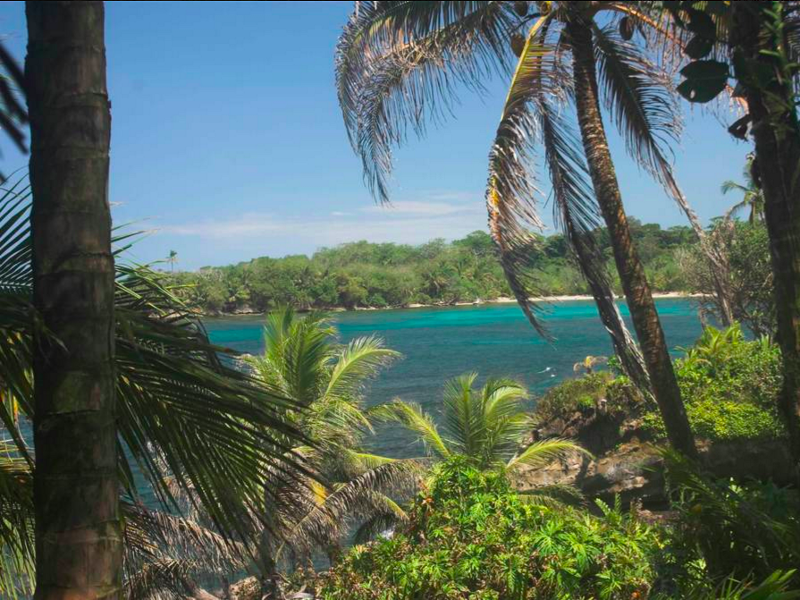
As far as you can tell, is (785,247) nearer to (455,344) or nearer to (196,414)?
(196,414)

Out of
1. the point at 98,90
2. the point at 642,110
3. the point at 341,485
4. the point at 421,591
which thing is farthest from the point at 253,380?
the point at 341,485

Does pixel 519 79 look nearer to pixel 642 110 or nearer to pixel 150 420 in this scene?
pixel 642 110

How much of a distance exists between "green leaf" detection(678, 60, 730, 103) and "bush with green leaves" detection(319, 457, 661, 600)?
12.0 ft

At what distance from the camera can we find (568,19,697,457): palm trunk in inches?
261

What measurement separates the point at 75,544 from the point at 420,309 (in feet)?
418

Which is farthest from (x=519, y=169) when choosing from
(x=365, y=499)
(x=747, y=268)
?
(x=747, y=268)

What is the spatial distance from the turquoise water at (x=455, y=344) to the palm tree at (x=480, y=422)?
2.52m

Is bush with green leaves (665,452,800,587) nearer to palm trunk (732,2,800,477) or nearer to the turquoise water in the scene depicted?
palm trunk (732,2,800,477)

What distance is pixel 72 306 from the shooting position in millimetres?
2111

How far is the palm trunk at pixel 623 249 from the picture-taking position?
21.8ft

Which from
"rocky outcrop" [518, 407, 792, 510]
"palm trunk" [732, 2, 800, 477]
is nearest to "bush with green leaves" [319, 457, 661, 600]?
"palm trunk" [732, 2, 800, 477]

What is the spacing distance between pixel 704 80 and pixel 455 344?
75.0 meters

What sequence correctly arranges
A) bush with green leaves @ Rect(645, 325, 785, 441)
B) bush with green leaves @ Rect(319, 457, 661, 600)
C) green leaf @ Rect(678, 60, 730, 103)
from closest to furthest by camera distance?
green leaf @ Rect(678, 60, 730, 103), bush with green leaves @ Rect(319, 457, 661, 600), bush with green leaves @ Rect(645, 325, 785, 441)

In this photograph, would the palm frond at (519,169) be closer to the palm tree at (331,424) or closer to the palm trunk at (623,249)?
the palm trunk at (623,249)
